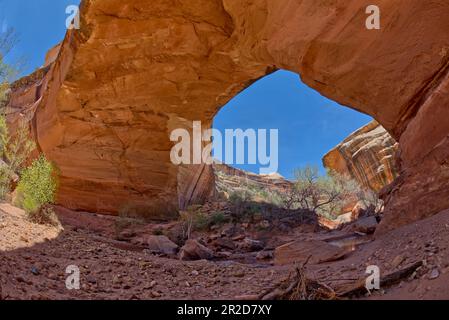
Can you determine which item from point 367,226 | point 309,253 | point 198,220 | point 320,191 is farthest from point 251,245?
point 320,191

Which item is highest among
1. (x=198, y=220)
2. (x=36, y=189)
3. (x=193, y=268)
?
(x=36, y=189)

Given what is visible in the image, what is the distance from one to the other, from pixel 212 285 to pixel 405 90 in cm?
468

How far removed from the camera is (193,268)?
21.3ft

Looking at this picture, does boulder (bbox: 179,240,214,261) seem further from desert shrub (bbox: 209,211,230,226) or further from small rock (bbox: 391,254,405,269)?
small rock (bbox: 391,254,405,269)

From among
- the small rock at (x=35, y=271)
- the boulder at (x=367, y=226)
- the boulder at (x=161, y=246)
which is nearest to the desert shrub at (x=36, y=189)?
the boulder at (x=161, y=246)

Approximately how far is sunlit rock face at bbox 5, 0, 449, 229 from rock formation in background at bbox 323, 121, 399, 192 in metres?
10.3

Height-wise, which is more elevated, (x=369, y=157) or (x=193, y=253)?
(x=369, y=157)

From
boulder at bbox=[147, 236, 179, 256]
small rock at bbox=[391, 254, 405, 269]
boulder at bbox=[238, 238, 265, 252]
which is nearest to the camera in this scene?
small rock at bbox=[391, 254, 405, 269]

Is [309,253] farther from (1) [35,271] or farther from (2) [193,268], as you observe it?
(1) [35,271]

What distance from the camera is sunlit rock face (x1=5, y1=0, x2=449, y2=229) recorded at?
6.46m

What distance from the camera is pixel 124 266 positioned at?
6.20m

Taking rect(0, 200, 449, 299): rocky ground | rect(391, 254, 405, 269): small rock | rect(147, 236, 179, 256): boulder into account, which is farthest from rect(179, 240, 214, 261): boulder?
rect(391, 254, 405, 269): small rock

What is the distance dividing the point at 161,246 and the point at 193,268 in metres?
2.77

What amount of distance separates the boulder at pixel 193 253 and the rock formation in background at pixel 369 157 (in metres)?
14.0
